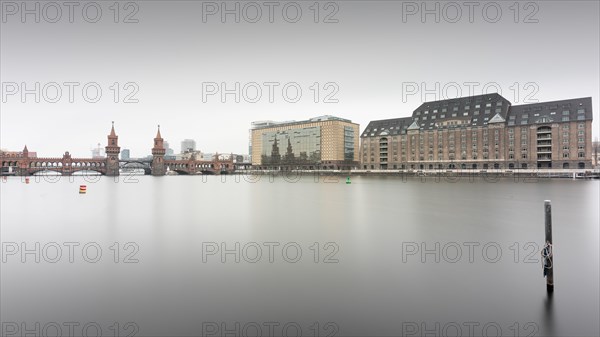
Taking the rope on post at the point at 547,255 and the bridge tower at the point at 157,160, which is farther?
the bridge tower at the point at 157,160

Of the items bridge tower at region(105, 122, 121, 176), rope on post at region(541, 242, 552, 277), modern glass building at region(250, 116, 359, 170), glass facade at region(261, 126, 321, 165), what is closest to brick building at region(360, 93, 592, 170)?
modern glass building at region(250, 116, 359, 170)

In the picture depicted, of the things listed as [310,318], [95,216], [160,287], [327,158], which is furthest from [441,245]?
[327,158]

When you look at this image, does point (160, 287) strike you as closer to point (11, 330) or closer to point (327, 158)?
point (11, 330)

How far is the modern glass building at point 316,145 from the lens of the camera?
551 ft

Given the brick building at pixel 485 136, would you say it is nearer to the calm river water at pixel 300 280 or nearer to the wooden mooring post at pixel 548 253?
the calm river water at pixel 300 280

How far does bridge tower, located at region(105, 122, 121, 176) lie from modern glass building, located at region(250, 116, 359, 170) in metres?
76.2

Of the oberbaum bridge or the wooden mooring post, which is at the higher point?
the oberbaum bridge

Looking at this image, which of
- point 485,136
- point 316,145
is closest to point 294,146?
point 316,145

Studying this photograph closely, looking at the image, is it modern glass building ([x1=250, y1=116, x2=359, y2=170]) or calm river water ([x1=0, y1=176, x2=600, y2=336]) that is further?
modern glass building ([x1=250, y1=116, x2=359, y2=170])

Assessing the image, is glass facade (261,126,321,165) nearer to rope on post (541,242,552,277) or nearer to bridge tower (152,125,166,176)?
bridge tower (152,125,166,176)

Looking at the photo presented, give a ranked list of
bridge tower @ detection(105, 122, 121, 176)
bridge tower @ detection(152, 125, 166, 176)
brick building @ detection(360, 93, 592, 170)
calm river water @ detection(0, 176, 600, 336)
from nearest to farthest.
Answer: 1. calm river water @ detection(0, 176, 600, 336)
2. brick building @ detection(360, 93, 592, 170)
3. bridge tower @ detection(105, 122, 121, 176)
4. bridge tower @ detection(152, 125, 166, 176)

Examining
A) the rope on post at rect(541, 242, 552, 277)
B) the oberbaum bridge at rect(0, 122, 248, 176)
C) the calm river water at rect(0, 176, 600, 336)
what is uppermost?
the oberbaum bridge at rect(0, 122, 248, 176)

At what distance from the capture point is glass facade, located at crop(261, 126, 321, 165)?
6904 inches

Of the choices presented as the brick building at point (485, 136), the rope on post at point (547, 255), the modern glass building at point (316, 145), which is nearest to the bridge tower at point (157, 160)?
the modern glass building at point (316, 145)
